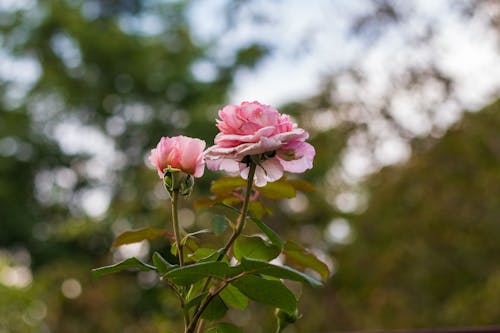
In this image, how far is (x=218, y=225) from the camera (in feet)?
2.15

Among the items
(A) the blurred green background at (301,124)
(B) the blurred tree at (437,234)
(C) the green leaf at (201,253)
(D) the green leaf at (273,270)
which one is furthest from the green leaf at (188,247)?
(B) the blurred tree at (437,234)

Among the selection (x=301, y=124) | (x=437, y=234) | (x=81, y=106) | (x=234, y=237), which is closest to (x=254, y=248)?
(x=234, y=237)

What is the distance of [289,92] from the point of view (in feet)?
22.1

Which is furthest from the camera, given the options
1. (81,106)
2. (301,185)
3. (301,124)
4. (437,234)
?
(81,106)

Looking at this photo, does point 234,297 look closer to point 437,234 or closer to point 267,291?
point 267,291

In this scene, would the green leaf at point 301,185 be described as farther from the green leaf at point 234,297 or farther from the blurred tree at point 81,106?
the blurred tree at point 81,106

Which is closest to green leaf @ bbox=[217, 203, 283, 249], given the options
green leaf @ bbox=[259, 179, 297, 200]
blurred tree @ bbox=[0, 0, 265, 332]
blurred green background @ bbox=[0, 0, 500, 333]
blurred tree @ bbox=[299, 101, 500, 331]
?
green leaf @ bbox=[259, 179, 297, 200]

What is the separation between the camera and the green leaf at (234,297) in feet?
2.06

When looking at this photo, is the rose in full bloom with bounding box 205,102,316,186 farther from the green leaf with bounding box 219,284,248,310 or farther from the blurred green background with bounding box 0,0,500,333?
the blurred green background with bounding box 0,0,500,333

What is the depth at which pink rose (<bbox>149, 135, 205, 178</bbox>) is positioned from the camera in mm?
590

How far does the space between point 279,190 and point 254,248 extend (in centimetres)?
12

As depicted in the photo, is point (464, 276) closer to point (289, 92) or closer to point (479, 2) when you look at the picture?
point (479, 2)

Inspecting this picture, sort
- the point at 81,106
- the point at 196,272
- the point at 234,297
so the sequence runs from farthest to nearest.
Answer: the point at 81,106, the point at 234,297, the point at 196,272

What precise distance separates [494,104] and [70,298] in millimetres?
4548
